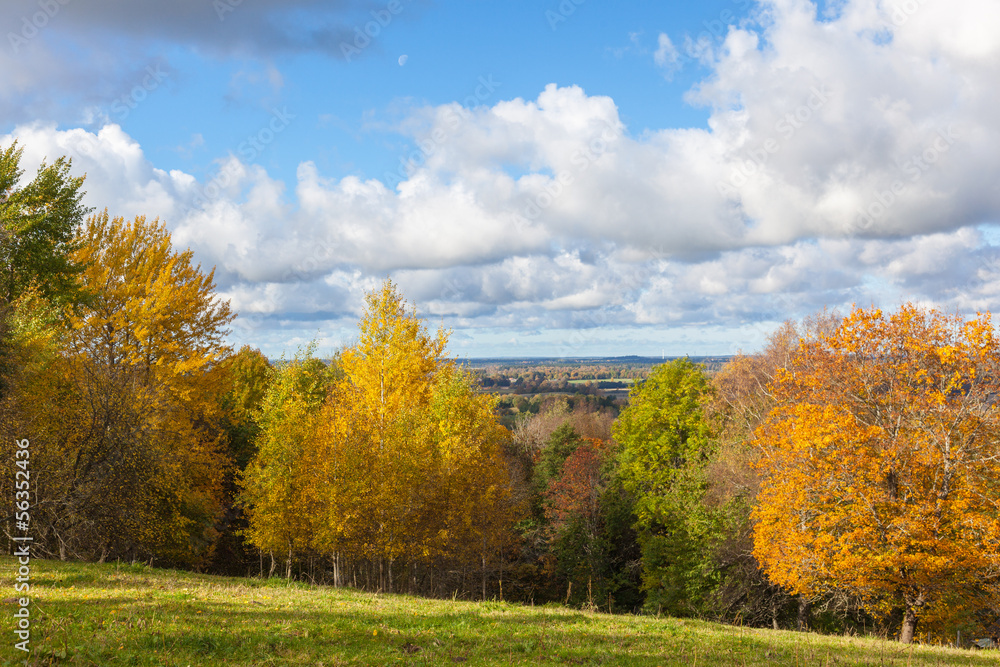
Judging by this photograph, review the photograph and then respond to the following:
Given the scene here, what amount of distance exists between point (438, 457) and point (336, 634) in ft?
60.5

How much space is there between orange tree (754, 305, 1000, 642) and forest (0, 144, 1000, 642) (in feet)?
0.29

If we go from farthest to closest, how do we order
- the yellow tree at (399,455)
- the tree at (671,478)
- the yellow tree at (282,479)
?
the tree at (671,478) < the yellow tree at (282,479) < the yellow tree at (399,455)

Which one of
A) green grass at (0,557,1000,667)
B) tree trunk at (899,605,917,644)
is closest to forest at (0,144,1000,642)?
tree trunk at (899,605,917,644)

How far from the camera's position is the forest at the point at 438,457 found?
20328mm

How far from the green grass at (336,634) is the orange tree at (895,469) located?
16.5 ft

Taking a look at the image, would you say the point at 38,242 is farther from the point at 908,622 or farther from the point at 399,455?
the point at 908,622

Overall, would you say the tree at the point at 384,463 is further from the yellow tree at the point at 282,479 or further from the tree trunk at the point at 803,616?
the tree trunk at the point at 803,616

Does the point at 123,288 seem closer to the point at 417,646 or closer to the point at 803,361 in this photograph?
the point at 417,646

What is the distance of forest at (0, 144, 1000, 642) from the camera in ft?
66.7

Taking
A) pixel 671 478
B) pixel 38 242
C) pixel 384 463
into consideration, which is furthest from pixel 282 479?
pixel 671 478

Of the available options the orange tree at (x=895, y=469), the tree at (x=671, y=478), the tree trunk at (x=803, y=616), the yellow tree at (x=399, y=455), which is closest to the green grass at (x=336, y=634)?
the orange tree at (x=895, y=469)

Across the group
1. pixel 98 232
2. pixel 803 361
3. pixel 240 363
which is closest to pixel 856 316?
pixel 803 361

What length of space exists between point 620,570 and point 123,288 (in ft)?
120

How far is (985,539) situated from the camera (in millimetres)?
18812
